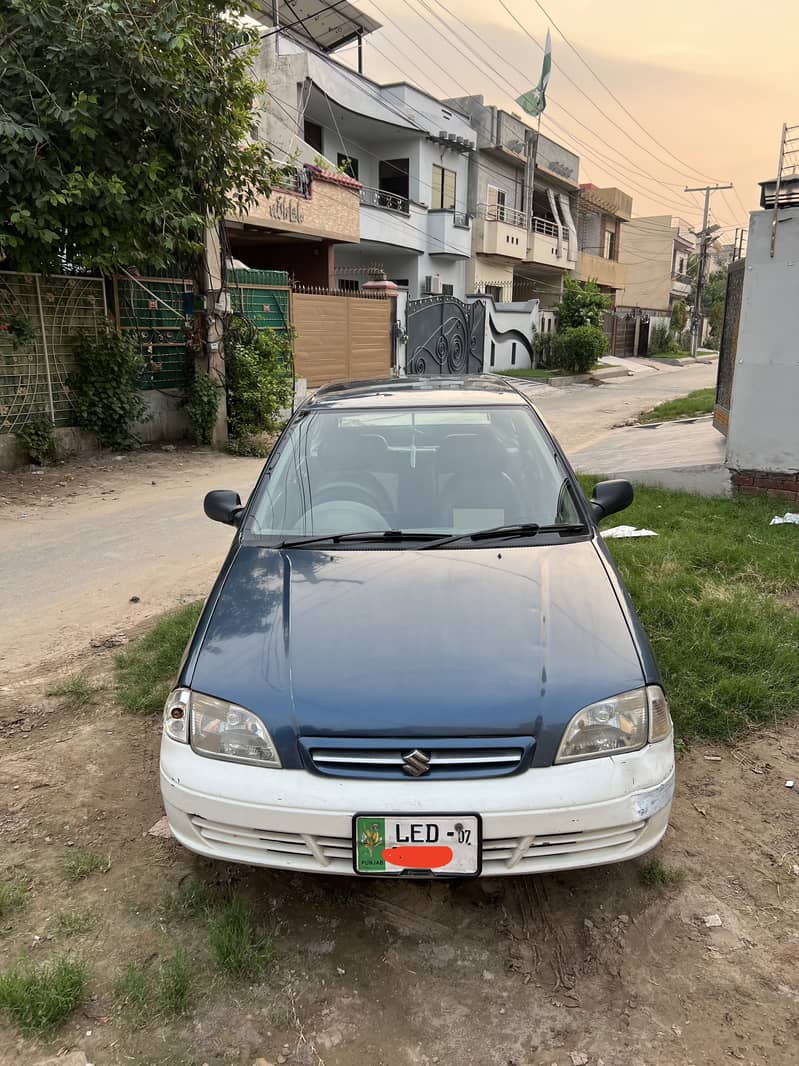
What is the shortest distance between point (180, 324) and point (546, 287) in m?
27.4

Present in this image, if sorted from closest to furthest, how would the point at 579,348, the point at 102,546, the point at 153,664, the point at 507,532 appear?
the point at 507,532
the point at 153,664
the point at 102,546
the point at 579,348

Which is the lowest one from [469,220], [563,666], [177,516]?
[177,516]

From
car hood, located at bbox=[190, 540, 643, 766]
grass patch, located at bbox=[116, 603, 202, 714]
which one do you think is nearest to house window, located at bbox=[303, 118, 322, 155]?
grass patch, located at bbox=[116, 603, 202, 714]

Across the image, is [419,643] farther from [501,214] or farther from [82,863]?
[501,214]

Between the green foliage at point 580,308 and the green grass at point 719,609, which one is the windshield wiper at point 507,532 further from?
the green foliage at point 580,308

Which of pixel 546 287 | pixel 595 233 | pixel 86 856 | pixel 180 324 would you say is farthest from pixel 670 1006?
pixel 595 233

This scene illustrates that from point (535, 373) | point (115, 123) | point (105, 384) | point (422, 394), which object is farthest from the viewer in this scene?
point (535, 373)

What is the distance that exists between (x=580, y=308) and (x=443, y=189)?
21.8 feet

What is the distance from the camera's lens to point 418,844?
208 centimetres

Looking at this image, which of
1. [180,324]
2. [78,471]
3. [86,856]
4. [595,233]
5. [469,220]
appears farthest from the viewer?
[595,233]

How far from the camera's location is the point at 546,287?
35062mm

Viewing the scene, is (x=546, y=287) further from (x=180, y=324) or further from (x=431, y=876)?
(x=431, y=876)

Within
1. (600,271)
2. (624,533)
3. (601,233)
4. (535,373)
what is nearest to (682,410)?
(624,533)

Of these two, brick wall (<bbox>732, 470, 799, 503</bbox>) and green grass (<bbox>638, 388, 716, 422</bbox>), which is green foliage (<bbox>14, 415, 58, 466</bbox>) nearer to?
brick wall (<bbox>732, 470, 799, 503</bbox>)
